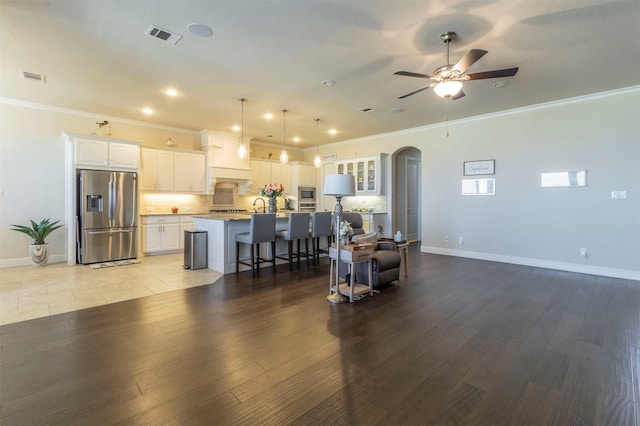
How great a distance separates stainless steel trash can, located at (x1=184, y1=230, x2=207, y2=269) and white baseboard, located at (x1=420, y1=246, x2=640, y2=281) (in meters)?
4.74

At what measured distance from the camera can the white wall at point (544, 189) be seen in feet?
15.1

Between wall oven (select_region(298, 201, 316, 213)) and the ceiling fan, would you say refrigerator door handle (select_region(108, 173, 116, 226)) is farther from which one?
the ceiling fan

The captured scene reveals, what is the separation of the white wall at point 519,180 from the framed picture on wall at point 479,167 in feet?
0.35

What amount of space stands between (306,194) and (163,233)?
13.5 ft

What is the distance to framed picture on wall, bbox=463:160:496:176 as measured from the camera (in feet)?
19.5

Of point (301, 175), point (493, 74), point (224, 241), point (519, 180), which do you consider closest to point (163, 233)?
point (224, 241)

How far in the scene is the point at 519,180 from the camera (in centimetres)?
560

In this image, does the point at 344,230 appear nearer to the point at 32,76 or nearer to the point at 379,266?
the point at 379,266

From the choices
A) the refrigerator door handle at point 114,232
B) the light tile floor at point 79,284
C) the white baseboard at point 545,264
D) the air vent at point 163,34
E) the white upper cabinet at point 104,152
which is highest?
the air vent at point 163,34

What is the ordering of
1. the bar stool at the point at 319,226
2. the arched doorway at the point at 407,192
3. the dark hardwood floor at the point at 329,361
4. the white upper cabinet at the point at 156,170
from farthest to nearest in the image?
the arched doorway at the point at 407,192
the white upper cabinet at the point at 156,170
the bar stool at the point at 319,226
the dark hardwood floor at the point at 329,361

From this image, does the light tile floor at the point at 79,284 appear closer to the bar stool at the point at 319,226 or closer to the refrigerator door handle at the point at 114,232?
the refrigerator door handle at the point at 114,232

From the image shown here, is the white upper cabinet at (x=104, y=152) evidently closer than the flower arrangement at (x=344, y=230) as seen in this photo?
No

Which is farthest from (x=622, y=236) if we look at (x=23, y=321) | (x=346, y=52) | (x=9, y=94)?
(x=9, y=94)

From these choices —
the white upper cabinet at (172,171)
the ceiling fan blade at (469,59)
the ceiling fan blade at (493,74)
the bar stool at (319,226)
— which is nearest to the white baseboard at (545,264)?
the bar stool at (319,226)
